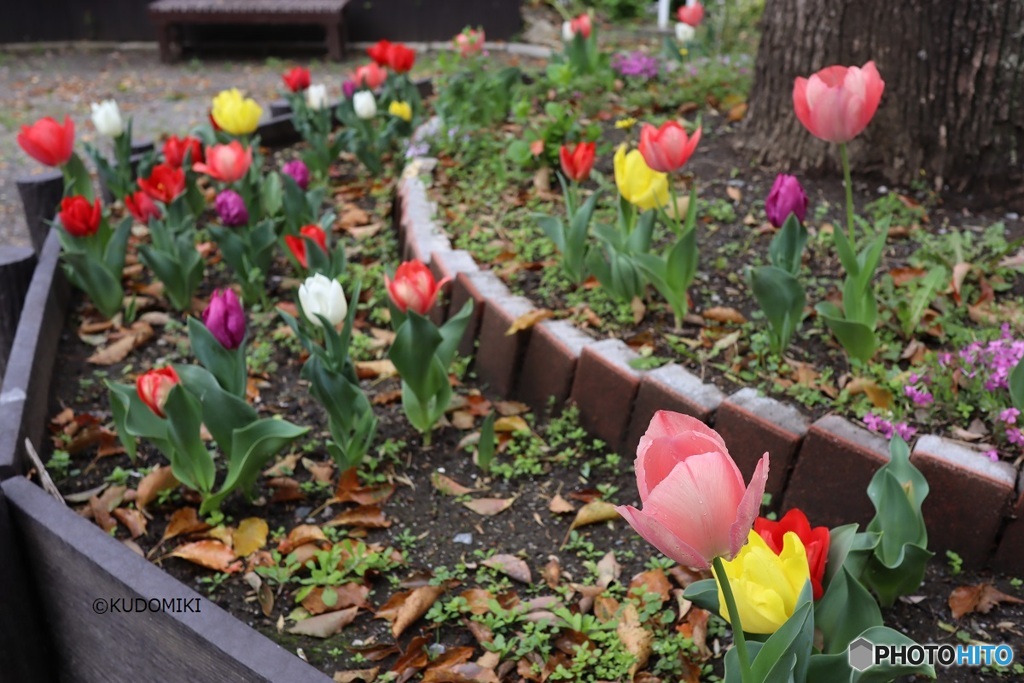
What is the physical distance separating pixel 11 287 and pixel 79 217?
0.30 meters

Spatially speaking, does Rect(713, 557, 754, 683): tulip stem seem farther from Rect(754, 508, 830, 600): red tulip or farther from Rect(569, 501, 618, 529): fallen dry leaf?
Rect(569, 501, 618, 529): fallen dry leaf

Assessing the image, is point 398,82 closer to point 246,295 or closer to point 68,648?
point 246,295

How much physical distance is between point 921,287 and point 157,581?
185cm

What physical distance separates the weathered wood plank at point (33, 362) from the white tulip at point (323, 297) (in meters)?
0.60

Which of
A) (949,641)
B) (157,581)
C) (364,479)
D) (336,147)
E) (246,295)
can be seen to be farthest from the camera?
(336,147)

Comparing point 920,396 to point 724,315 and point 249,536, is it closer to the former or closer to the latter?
point 724,315

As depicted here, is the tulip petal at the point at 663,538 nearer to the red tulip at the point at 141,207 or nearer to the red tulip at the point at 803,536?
the red tulip at the point at 803,536

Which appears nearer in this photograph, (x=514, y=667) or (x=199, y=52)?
(x=514, y=667)

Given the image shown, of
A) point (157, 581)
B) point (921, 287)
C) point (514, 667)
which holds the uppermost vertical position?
point (921, 287)

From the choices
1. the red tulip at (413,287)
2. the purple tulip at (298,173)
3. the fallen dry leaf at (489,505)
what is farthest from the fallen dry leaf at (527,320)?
the purple tulip at (298,173)

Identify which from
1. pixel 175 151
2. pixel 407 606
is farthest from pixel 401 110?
pixel 407 606

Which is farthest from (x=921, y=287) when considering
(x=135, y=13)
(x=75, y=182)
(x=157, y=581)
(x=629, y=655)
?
(x=135, y=13)

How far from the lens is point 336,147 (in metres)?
3.94

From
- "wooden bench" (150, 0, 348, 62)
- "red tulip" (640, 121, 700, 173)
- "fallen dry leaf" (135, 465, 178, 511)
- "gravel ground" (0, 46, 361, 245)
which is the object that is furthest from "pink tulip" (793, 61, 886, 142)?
"wooden bench" (150, 0, 348, 62)
